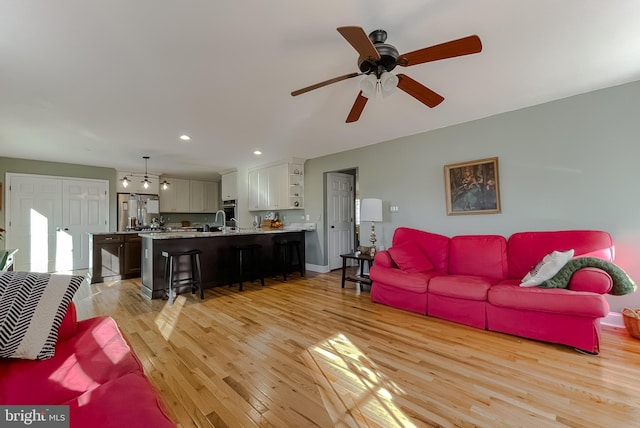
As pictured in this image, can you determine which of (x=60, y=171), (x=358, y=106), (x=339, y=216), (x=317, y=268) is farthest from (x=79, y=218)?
(x=358, y=106)

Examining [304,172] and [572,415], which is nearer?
[572,415]

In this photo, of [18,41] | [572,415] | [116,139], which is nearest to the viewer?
[572,415]

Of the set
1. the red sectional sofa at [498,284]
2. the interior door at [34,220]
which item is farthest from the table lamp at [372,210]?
the interior door at [34,220]

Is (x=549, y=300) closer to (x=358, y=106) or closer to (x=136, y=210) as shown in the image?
(x=358, y=106)

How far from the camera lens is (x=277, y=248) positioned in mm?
5277

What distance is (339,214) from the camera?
587 cm

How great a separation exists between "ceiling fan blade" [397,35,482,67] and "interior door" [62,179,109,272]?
730 cm

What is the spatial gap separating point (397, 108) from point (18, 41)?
329cm

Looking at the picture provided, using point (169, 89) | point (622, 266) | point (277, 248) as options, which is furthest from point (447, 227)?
point (169, 89)

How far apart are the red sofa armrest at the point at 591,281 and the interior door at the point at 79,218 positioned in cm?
834

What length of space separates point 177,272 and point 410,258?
3.38m

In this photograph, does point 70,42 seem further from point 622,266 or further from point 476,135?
point 622,266

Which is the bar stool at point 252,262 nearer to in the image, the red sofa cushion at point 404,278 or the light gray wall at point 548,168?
the red sofa cushion at point 404,278

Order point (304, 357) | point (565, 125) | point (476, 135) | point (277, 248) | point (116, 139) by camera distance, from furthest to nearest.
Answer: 1. point (277, 248)
2. point (116, 139)
3. point (476, 135)
4. point (565, 125)
5. point (304, 357)
